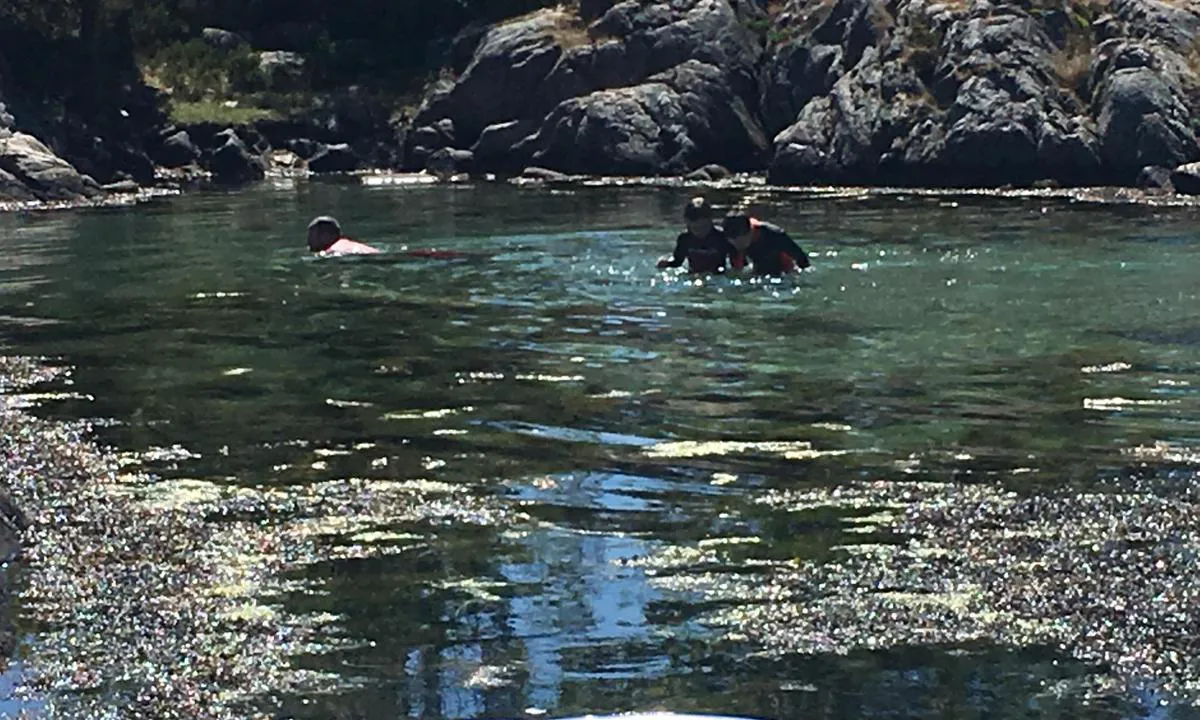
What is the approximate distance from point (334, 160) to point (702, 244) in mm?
33548

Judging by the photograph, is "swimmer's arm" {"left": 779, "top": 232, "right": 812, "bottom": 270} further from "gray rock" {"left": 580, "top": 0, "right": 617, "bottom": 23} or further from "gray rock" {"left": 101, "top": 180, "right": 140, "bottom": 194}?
"gray rock" {"left": 580, "top": 0, "right": 617, "bottom": 23}

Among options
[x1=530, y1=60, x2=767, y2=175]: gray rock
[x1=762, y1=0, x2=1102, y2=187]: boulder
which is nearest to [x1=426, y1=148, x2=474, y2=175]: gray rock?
[x1=530, y1=60, x2=767, y2=175]: gray rock

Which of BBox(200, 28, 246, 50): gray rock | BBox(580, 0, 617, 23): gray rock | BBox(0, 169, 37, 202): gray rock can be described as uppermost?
BBox(580, 0, 617, 23): gray rock

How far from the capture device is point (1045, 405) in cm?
1445

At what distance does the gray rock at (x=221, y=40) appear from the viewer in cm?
6134

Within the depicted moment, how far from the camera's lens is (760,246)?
76.9 feet

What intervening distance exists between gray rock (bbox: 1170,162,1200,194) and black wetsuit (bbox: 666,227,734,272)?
16.5 m

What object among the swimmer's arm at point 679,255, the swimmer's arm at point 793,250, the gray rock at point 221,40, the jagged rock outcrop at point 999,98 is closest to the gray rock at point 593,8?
the jagged rock outcrop at point 999,98

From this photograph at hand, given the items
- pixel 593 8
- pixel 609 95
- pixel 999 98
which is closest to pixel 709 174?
pixel 609 95

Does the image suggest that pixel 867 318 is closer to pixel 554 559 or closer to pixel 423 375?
pixel 423 375

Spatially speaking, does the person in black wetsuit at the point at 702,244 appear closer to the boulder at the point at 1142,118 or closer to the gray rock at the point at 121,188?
the boulder at the point at 1142,118

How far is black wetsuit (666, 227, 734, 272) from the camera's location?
23.7 m

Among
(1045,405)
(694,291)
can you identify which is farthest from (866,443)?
(694,291)

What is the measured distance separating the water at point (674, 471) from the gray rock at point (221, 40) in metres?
36.4
